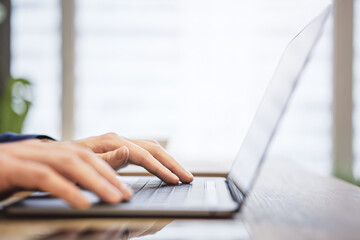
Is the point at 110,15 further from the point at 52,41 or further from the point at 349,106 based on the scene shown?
the point at 349,106

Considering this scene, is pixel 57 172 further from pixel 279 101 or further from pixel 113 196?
pixel 279 101

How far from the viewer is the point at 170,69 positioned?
318 centimetres

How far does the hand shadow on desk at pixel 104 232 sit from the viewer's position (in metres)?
0.42

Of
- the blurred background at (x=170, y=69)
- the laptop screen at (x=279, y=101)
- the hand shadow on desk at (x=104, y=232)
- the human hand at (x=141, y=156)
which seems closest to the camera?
the hand shadow on desk at (x=104, y=232)

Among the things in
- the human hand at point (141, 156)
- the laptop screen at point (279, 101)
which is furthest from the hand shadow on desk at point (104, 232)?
the human hand at point (141, 156)

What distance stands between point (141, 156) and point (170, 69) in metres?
A: 2.45

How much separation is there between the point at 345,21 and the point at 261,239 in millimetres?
3020

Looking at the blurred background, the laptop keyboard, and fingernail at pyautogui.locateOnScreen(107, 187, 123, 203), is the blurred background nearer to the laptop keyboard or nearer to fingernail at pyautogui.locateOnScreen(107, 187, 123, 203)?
the laptop keyboard

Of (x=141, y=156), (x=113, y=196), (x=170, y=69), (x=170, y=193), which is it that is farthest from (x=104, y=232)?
(x=170, y=69)

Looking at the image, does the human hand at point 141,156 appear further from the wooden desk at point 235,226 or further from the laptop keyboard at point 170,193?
the wooden desk at point 235,226

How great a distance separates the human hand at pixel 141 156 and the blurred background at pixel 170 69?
226 centimetres

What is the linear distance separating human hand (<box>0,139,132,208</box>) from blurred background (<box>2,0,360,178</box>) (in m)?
2.60

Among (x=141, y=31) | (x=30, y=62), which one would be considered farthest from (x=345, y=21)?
(x=30, y=62)

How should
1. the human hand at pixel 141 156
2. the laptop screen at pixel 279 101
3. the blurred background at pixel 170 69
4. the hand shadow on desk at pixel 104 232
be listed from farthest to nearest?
the blurred background at pixel 170 69
the human hand at pixel 141 156
the laptop screen at pixel 279 101
the hand shadow on desk at pixel 104 232
